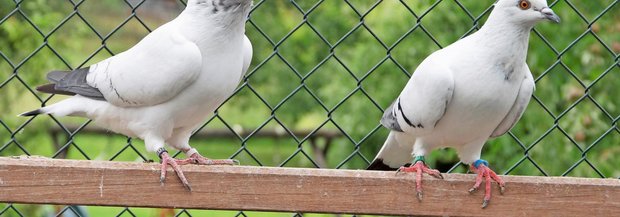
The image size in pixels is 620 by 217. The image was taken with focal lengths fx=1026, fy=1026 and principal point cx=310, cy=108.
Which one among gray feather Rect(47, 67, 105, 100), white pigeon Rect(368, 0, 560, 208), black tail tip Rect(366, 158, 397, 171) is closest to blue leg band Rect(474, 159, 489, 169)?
white pigeon Rect(368, 0, 560, 208)

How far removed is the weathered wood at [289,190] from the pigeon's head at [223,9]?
43 centimetres

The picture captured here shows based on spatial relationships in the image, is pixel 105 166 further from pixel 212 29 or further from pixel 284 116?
pixel 284 116

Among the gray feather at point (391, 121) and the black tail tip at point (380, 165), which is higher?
the gray feather at point (391, 121)

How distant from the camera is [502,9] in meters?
3.06

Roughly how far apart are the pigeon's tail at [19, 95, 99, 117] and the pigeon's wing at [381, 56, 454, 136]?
3.03 ft

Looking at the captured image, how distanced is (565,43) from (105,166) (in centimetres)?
345

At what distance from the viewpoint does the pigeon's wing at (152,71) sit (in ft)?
9.28

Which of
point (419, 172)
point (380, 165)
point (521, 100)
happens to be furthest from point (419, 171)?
point (380, 165)

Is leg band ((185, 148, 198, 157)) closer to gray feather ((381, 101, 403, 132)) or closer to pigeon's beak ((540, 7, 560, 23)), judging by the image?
gray feather ((381, 101, 403, 132))

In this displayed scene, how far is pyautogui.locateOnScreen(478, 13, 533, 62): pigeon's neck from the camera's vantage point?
302 cm

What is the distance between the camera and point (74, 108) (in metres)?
3.07

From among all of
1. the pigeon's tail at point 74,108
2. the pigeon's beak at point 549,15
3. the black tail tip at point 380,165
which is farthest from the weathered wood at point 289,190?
the black tail tip at point 380,165

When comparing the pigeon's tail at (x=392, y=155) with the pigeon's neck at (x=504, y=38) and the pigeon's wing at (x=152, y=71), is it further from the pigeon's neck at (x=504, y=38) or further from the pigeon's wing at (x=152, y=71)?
the pigeon's wing at (x=152, y=71)

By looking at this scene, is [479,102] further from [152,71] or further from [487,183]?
[152,71]
